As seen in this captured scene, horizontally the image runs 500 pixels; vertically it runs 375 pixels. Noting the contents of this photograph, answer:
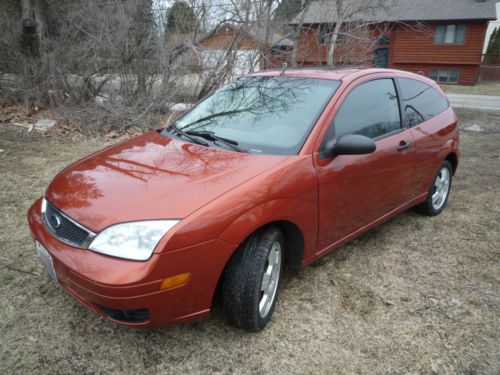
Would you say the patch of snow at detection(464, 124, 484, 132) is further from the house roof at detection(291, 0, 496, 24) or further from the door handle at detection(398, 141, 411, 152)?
the house roof at detection(291, 0, 496, 24)

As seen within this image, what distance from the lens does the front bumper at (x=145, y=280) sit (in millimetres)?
1904

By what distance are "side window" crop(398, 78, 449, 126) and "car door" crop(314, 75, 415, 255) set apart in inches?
6.1

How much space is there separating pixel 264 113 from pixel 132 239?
144cm

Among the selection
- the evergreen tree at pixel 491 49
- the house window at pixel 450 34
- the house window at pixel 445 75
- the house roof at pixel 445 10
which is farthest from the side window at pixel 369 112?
the evergreen tree at pixel 491 49

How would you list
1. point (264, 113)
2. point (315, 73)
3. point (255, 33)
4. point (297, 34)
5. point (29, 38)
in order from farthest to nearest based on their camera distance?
point (297, 34)
point (255, 33)
point (29, 38)
point (315, 73)
point (264, 113)

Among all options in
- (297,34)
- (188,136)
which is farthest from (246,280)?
(297,34)

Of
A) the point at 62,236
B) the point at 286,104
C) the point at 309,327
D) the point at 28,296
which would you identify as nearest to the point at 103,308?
the point at 62,236

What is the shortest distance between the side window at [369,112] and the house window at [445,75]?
27.0 meters

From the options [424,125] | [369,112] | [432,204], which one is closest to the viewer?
[369,112]

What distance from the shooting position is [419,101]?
3756 millimetres

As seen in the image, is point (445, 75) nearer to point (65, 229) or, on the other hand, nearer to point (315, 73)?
point (315, 73)

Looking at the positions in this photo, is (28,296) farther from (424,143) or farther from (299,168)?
(424,143)

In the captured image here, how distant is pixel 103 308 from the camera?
81.0 inches

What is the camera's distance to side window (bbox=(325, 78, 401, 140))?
284 cm
